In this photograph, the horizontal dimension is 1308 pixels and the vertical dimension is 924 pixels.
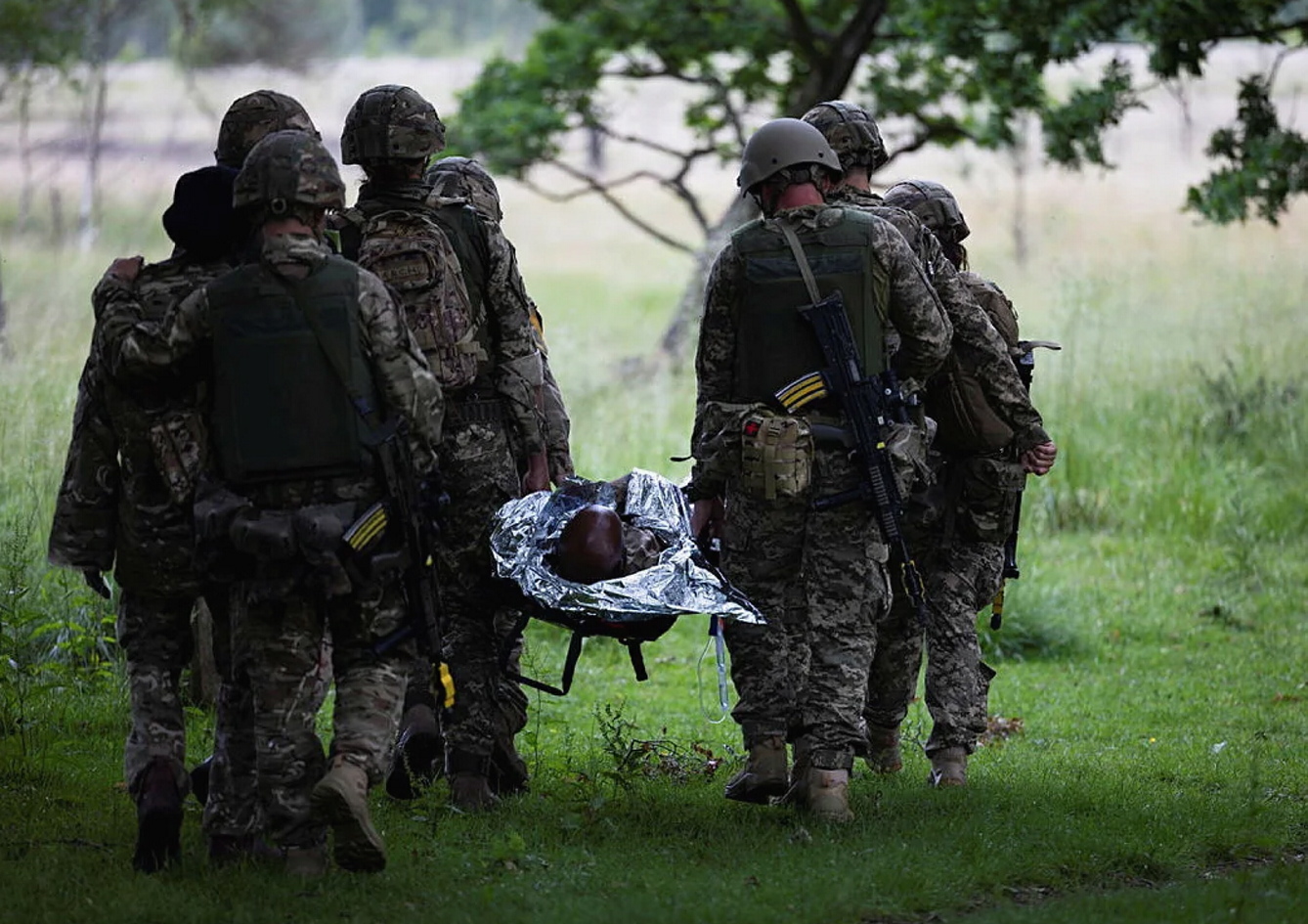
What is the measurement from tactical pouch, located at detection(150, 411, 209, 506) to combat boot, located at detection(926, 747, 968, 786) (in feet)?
10.5

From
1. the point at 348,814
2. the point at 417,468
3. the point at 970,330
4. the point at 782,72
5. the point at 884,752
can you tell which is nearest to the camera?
the point at 348,814

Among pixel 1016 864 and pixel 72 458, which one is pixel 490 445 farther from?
pixel 1016 864

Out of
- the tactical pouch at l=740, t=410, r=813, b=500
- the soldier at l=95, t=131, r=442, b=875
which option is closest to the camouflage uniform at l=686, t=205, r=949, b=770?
the tactical pouch at l=740, t=410, r=813, b=500

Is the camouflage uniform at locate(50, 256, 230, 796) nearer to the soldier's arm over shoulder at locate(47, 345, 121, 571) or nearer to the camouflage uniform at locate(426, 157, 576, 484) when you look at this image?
the soldier's arm over shoulder at locate(47, 345, 121, 571)

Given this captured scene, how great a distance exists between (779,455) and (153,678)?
7.08ft

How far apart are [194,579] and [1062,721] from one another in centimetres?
496

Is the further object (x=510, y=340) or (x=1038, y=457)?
(x=1038, y=457)

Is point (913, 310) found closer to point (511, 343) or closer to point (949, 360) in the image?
point (949, 360)

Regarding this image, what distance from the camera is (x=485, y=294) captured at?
6324mm

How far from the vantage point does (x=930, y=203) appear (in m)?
6.91

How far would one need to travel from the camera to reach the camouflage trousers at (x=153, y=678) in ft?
18.0

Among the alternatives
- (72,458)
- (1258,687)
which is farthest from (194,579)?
(1258,687)

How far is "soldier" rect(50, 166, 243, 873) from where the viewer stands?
5.39 meters

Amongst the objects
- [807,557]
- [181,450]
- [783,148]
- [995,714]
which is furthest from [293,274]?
[995,714]
